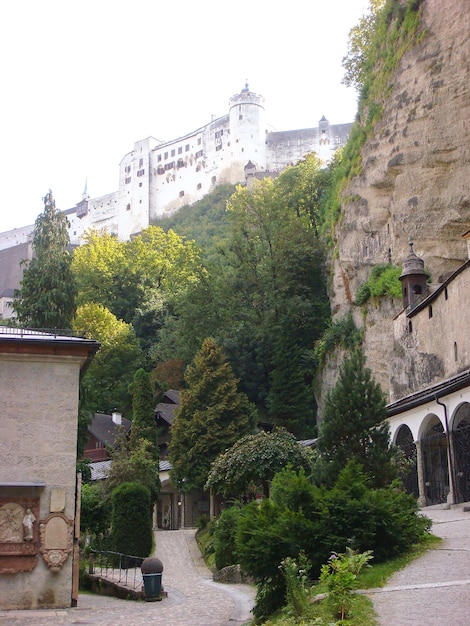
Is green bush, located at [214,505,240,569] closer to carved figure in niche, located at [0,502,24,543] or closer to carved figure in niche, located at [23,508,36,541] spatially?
carved figure in niche, located at [23,508,36,541]

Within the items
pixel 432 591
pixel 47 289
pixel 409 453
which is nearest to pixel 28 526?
pixel 432 591

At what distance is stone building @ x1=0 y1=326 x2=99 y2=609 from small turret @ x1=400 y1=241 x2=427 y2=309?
21.4m

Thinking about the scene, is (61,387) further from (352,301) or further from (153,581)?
(352,301)

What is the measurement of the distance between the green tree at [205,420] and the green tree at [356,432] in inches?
842

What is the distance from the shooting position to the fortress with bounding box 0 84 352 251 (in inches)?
4545

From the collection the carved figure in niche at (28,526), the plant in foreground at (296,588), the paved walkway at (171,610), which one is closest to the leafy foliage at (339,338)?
the paved walkway at (171,610)

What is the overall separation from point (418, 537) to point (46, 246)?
36.3m

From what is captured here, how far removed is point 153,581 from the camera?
1833cm

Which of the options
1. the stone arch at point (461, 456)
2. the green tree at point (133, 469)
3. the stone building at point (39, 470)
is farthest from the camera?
the green tree at point (133, 469)

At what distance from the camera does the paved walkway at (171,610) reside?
14.2 metres

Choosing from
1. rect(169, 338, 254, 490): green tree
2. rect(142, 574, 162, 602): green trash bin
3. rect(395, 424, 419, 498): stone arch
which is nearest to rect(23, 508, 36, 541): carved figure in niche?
rect(142, 574, 162, 602): green trash bin

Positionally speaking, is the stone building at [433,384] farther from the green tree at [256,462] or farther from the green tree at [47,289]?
the green tree at [47,289]

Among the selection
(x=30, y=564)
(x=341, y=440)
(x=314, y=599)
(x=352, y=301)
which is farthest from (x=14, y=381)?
(x=352, y=301)

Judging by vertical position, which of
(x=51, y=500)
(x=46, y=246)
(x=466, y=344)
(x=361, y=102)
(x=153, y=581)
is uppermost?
(x=361, y=102)
